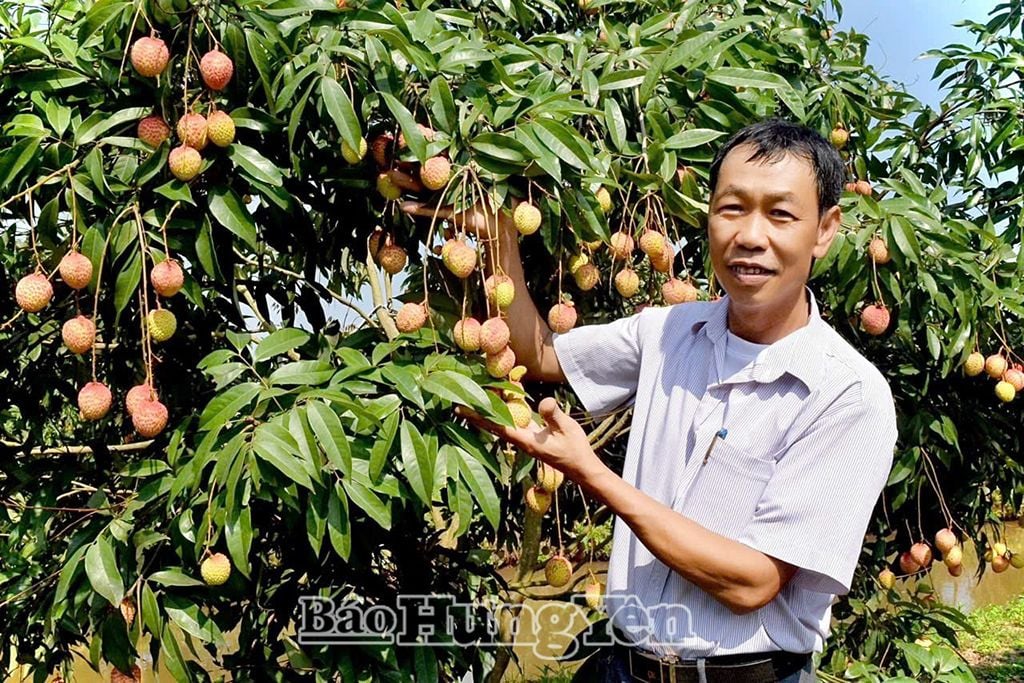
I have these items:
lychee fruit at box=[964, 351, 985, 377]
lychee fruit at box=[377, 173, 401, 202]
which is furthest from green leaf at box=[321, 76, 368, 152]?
lychee fruit at box=[964, 351, 985, 377]

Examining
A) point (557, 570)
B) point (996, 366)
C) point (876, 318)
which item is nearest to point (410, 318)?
point (557, 570)

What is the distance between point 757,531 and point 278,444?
1.64 feet

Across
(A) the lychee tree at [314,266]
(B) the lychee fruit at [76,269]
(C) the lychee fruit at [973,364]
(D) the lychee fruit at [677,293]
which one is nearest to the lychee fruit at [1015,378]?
(C) the lychee fruit at [973,364]

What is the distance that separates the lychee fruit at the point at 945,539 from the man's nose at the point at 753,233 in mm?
1540

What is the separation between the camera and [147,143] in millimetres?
1270

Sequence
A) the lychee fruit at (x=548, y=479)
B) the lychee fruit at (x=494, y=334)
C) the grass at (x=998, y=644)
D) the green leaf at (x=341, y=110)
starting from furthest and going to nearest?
the grass at (x=998, y=644), the lychee fruit at (x=548, y=479), the lychee fruit at (x=494, y=334), the green leaf at (x=341, y=110)

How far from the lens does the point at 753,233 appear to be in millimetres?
1111

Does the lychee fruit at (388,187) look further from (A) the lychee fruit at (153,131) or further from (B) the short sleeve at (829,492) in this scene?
(B) the short sleeve at (829,492)

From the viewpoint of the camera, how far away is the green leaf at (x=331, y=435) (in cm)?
112

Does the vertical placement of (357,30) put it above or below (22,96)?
above

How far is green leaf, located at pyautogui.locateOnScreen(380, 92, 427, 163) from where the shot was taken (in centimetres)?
121

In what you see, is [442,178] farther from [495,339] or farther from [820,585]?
[820,585]

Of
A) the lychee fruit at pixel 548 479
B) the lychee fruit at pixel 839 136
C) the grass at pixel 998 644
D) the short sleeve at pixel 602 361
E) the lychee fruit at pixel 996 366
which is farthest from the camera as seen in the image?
the grass at pixel 998 644

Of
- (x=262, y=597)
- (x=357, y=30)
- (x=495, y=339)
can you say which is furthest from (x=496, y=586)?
(x=357, y=30)
